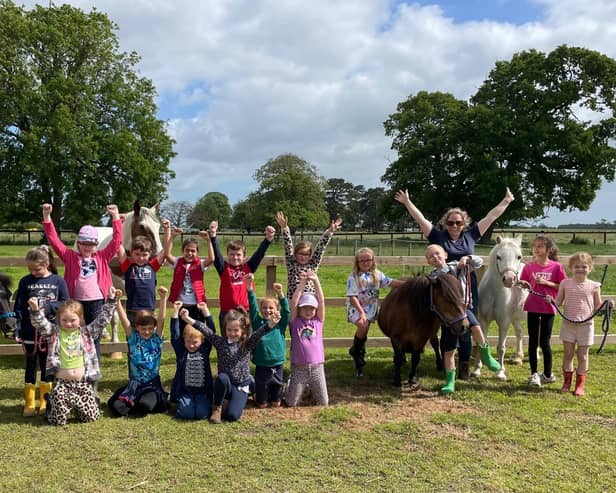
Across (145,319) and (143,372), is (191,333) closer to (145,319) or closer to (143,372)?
(145,319)

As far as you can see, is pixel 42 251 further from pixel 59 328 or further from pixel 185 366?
pixel 185 366

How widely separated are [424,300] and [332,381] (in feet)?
4.89

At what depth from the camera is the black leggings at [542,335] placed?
533 centimetres

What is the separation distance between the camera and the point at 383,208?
110 feet

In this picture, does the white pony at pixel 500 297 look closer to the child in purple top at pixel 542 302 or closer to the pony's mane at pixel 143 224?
the child in purple top at pixel 542 302

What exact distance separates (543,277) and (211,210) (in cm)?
6558

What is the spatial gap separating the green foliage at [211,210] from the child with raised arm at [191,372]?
56605mm

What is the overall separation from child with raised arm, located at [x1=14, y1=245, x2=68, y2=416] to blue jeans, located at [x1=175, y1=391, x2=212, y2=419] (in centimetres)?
122

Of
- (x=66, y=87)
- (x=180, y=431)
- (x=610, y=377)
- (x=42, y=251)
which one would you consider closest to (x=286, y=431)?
(x=180, y=431)

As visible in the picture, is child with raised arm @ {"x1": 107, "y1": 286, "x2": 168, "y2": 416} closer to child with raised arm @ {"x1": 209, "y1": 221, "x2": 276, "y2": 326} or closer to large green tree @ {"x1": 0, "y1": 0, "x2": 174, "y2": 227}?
child with raised arm @ {"x1": 209, "y1": 221, "x2": 276, "y2": 326}

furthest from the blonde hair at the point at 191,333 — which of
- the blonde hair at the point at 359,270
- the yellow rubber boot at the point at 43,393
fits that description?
the blonde hair at the point at 359,270

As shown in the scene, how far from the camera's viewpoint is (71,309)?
421 centimetres

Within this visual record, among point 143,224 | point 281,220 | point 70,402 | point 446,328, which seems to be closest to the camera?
point 70,402

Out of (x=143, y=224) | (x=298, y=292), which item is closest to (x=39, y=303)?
(x=143, y=224)
